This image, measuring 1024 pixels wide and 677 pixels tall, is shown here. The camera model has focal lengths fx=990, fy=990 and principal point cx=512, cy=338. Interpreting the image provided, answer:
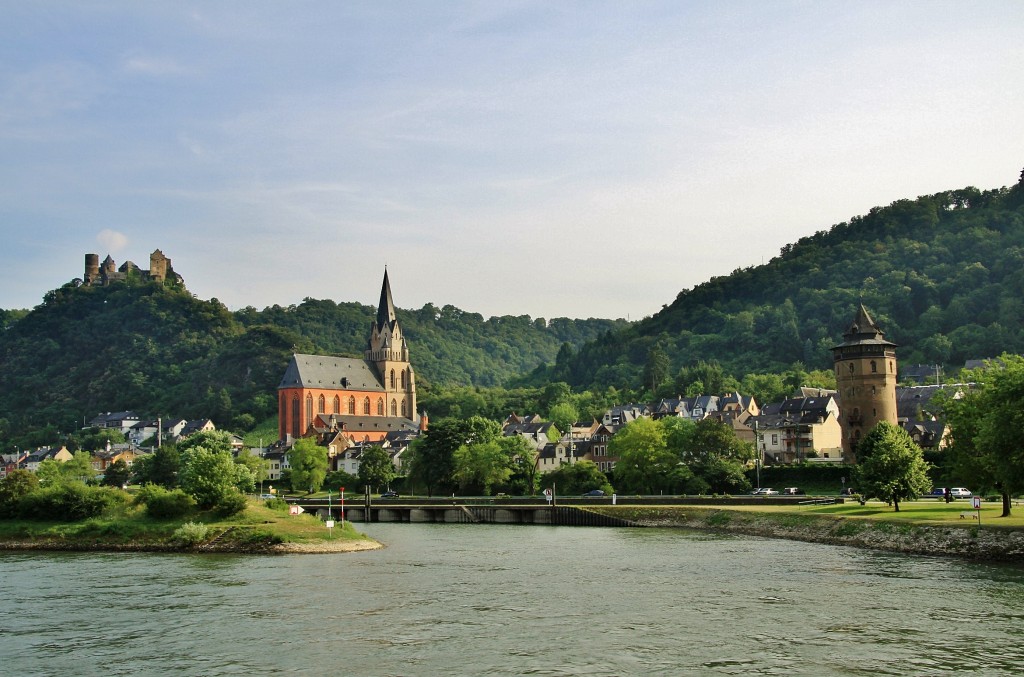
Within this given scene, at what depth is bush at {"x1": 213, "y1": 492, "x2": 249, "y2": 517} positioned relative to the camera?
63.1 m

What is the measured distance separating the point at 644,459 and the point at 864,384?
2351cm

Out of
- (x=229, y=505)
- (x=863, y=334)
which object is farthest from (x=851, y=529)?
(x=863, y=334)

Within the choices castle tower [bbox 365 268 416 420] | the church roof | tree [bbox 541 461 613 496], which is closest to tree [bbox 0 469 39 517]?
tree [bbox 541 461 613 496]

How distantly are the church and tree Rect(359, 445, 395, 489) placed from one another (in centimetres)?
4269

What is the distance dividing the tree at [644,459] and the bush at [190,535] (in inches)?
1829

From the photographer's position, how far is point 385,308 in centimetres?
19788

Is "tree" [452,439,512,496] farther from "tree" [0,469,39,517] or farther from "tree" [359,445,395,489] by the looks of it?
"tree" [0,469,39,517]

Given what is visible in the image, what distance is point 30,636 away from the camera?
32531 mm

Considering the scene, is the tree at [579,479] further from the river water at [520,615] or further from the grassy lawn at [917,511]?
the river water at [520,615]

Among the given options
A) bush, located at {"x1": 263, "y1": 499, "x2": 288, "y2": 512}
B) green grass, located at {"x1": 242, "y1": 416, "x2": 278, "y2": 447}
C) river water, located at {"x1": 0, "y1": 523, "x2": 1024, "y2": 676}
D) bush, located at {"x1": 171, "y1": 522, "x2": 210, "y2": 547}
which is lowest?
river water, located at {"x1": 0, "y1": 523, "x2": 1024, "y2": 676}

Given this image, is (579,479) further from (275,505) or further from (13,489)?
(13,489)

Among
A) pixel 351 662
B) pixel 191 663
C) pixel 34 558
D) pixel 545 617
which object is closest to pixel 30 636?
pixel 191 663

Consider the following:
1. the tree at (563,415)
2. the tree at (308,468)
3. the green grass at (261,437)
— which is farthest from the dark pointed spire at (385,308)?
the tree at (308,468)

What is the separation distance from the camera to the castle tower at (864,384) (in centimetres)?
9700
